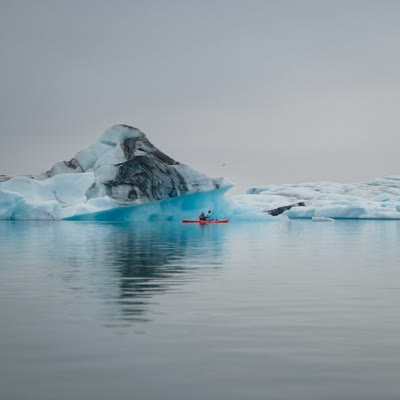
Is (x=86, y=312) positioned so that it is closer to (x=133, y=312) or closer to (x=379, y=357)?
(x=133, y=312)

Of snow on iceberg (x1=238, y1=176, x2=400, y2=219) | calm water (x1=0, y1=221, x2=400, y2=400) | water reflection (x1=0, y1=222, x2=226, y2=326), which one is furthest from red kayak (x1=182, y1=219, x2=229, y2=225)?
calm water (x1=0, y1=221, x2=400, y2=400)

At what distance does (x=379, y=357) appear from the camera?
19.6ft

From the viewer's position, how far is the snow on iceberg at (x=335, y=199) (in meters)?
67.3

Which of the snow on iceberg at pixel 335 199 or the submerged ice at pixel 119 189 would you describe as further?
the snow on iceberg at pixel 335 199

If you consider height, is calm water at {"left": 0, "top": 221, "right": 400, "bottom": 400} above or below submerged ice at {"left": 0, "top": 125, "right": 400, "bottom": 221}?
below

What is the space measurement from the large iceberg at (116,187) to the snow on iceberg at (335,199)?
1235cm

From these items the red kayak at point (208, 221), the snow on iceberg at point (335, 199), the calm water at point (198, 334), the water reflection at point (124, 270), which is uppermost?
the snow on iceberg at point (335, 199)

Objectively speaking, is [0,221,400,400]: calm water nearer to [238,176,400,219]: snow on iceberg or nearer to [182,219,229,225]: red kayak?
[182,219,229,225]: red kayak

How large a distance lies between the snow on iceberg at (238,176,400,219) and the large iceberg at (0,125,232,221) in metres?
12.3

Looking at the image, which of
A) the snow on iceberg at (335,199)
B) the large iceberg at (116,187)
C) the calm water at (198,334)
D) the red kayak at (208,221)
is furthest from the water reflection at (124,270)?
the snow on iceberg at (335,199)

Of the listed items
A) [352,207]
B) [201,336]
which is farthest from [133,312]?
[352,207]

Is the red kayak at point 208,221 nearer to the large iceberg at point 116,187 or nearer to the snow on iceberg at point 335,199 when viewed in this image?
the large iceberg at point 116,187

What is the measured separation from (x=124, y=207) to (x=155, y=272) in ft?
123

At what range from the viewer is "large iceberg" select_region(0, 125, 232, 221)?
49594 mm
